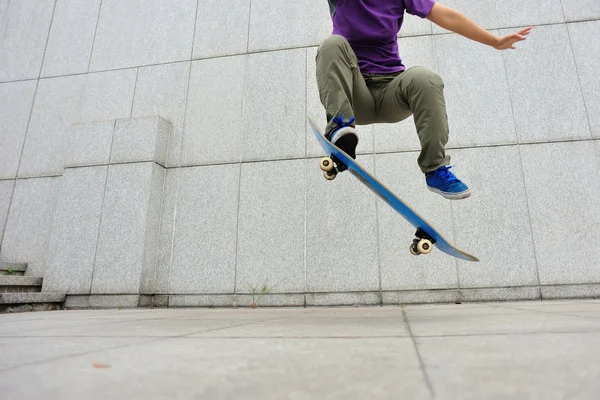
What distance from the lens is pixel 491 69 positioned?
534 centimetres

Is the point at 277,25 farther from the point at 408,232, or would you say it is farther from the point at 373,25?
the point at 408,232

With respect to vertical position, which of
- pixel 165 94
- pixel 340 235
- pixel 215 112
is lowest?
pixel 340 235

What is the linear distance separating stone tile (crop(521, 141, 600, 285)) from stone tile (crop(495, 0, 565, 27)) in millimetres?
1980

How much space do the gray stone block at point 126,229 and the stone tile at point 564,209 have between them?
17.1 feet

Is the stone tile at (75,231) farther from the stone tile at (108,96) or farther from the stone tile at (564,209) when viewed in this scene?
the stone tile at (564,209)

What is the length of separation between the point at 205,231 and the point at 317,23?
3769 millimetres

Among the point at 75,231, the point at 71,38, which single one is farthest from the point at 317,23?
the point at 75,231

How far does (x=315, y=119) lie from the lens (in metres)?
5.55

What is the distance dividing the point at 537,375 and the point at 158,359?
107 cm

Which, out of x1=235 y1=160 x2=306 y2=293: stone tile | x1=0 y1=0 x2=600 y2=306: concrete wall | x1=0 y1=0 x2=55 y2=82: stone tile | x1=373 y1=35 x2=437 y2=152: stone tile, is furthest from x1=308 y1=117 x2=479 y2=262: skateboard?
x1=0 y1=0 x2=55 y2=82: stone tile

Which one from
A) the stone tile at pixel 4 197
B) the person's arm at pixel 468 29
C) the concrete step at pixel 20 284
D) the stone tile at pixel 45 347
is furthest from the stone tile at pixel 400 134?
the stone tile at pixel 4 197

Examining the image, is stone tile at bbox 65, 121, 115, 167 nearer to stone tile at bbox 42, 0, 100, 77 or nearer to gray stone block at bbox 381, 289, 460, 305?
stone tile at bbox 42, 0, 100, 77

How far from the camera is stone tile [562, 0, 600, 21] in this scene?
17.7 ft

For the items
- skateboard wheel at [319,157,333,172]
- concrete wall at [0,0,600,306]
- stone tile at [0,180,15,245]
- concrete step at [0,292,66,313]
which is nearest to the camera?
skateboard wheel at [319,157,333,172]
